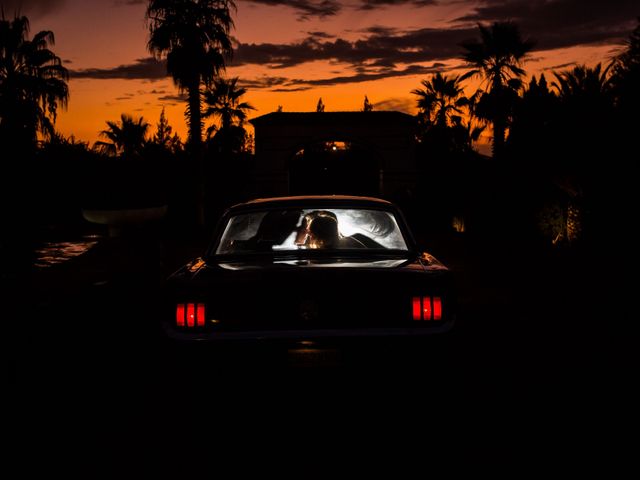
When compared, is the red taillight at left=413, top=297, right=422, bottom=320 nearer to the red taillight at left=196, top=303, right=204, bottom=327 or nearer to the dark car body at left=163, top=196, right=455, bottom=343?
the dark car body at left=163, top=196, right=455, bottom=343

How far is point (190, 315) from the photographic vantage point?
484 centimetres

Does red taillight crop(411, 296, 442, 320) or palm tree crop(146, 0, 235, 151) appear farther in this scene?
palm tree crop(146, 0, 235, 151)

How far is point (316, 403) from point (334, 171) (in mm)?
42839

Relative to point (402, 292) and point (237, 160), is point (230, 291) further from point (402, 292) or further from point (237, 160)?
point (237, 160)

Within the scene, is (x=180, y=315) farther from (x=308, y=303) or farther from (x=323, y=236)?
(x=323, y=236)

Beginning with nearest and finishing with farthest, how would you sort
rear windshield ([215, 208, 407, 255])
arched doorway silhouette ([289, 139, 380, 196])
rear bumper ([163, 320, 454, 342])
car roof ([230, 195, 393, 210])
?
rear bumper ([163, 320, 454, 342]) → rear windshield ([215, 208, 407, 255]) → car roof ([230, 195, 393, 210]) → arched doorway silhouette ([289, 139, 380, 196])

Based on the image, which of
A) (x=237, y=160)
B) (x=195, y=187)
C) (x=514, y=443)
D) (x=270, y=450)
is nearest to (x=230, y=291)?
(x=270, y=450)

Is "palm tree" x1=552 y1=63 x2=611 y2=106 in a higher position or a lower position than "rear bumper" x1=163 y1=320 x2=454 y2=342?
higher

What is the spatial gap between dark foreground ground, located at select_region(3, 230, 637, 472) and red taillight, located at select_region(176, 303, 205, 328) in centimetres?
17

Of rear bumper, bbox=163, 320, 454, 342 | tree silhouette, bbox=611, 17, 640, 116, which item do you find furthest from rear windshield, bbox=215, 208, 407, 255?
tree silhouette, bbox=611, 17, 640, 116

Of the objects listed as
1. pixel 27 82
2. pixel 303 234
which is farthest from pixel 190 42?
pixel 303 234

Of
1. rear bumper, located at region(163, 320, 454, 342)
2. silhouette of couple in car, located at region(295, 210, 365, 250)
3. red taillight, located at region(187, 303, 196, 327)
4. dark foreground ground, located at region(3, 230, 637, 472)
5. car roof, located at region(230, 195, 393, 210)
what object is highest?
car roof, located at region(230, 195, 393, 210)

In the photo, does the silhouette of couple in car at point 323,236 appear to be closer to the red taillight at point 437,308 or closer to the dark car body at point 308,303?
the dark car body at point 308,303

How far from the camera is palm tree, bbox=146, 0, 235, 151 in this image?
2895cm
